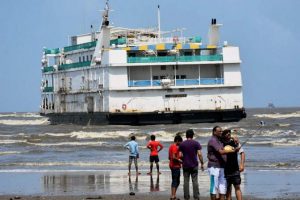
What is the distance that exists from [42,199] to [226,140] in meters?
5.37

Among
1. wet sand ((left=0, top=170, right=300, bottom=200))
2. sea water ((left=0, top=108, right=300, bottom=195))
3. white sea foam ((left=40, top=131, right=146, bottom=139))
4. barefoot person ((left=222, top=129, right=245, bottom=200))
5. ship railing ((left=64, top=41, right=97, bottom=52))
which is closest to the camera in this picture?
barefoot person ((left=222, top=129, right=245, bottom=200))

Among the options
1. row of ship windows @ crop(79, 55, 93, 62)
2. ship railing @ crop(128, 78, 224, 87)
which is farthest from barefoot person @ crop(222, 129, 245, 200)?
row of ship windows @ crop(79, 55, 93, 62)

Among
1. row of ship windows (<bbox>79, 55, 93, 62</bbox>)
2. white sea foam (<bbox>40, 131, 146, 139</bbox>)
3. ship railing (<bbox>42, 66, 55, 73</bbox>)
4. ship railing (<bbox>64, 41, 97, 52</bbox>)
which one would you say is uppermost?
ship railing (<bbox>64, 41, 97, 52</bbox>)

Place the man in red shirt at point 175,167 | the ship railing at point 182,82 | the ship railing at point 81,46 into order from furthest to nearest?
the ship railing at point 81,46 → the ship railing at point 182,82 → the man in red shirt at point 175,167

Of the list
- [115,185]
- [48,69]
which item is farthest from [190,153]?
[48,69]

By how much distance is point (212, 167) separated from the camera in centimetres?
1459

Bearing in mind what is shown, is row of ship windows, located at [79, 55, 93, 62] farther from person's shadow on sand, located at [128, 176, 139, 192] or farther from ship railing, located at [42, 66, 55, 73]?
person's shadow on sand, located at [128, 176, 139, 192]

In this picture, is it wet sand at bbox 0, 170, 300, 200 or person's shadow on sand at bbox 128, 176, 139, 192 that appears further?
person's shadow on sand at bbox 128, 176, 139, 192

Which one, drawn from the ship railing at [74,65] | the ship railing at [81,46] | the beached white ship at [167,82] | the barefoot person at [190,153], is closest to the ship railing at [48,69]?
the ship railing at [81,46]

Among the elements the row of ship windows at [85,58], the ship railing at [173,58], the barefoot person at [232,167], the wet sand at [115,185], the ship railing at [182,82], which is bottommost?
the wet sand at [115,185]

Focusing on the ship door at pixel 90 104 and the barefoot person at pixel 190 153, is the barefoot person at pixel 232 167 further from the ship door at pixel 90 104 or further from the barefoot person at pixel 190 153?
the ship door at pixel 90 104

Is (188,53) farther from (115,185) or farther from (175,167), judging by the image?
(175,167)

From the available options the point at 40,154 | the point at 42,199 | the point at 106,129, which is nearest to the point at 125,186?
the point at 42,199

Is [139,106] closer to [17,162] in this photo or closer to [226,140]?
[17,162]
